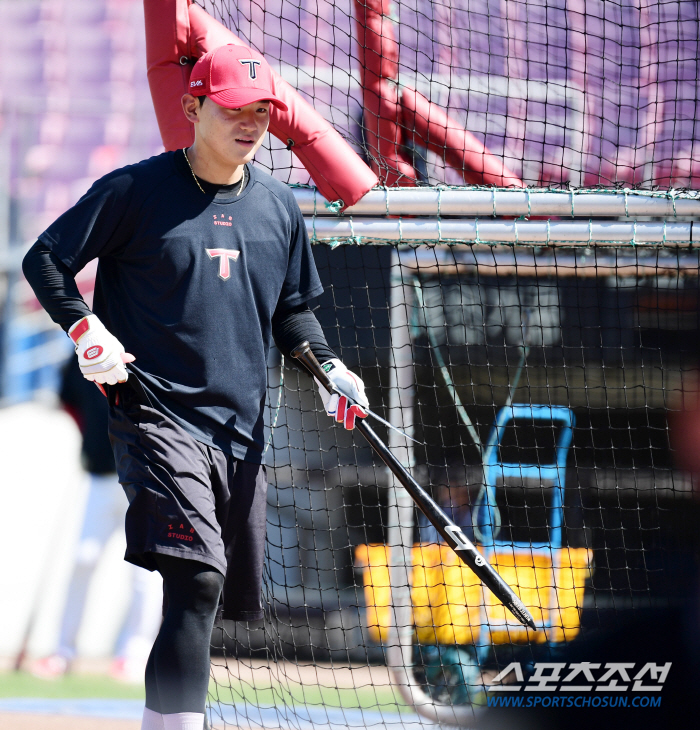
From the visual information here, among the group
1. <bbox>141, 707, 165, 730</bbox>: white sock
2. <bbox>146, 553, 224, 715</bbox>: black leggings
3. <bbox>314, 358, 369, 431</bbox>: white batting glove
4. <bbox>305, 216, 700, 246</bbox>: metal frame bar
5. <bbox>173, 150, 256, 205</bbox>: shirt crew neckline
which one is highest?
<bbox>173, 150, 256, 205</bbox>: shirt crew neckline

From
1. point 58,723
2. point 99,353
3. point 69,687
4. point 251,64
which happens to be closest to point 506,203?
point 251,64

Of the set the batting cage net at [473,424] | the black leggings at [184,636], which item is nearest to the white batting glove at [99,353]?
the black leggings at [184,636]

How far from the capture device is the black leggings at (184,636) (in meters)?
1.75

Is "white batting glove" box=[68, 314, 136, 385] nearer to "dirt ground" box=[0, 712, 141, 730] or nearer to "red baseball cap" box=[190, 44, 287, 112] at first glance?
"red baseball cap" box=[190, 44, 287, 112]

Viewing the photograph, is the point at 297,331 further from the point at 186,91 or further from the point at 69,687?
the point at 69,687

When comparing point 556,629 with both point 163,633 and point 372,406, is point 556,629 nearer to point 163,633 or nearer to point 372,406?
point 372,406

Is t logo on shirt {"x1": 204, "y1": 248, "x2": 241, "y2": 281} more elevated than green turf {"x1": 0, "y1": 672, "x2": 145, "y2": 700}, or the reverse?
t logo on shirt {"x1": 204, "y1": 248, "x2": 241, "y2": 281}

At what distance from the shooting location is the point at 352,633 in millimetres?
3600

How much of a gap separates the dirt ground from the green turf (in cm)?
26

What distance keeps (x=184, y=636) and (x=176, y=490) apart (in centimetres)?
30

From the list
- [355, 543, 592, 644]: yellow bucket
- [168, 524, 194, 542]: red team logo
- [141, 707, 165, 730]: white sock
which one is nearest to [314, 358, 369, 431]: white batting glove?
[168, 524, 194, 542]: red team logo

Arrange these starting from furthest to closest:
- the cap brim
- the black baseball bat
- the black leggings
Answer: the black baseball bat < the cap brim < the black leggings

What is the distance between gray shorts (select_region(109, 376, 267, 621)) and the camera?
1.76 metres

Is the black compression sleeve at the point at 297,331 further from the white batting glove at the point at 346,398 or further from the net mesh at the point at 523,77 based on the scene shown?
the net mesh at the point at 523,77
